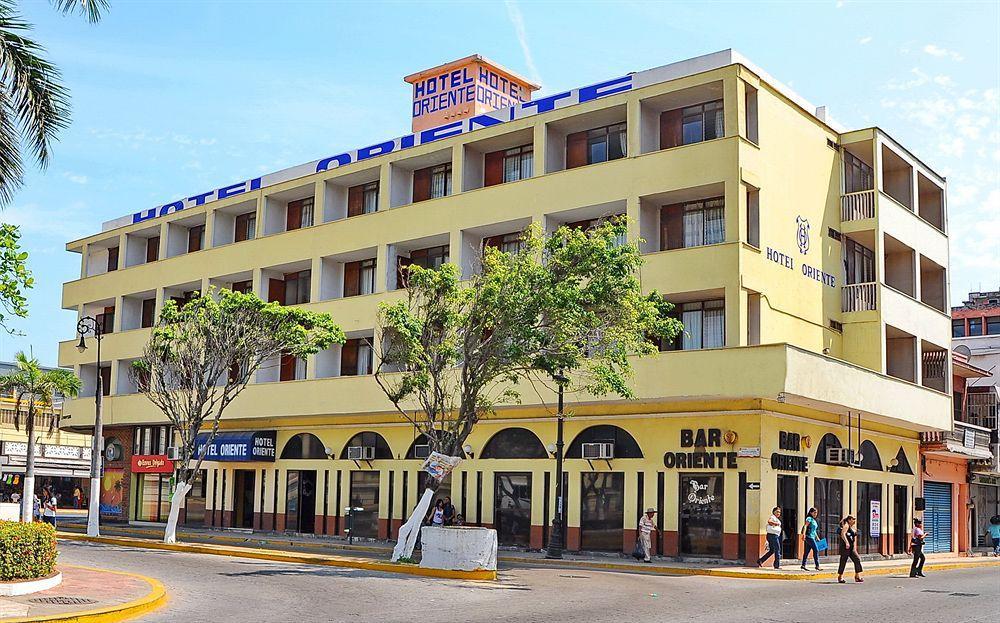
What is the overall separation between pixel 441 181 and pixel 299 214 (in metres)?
7.63

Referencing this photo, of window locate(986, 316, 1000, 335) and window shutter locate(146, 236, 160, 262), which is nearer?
window shutter locate(146, 236, 160, 262)

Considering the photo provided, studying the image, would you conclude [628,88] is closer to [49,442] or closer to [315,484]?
[315,484]

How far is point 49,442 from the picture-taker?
8275 cm

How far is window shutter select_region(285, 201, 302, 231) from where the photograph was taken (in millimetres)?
44938

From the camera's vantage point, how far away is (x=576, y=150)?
1443 inches

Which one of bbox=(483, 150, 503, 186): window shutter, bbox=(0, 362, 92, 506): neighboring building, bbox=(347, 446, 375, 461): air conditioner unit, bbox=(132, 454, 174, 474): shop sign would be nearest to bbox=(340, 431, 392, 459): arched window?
bbox=(347, 446, 375, 461): air conditioner unit

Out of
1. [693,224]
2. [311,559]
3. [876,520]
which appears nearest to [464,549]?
[311,559]

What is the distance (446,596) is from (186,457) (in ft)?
54.1

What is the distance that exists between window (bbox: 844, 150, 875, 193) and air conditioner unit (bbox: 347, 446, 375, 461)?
1871 centimetres

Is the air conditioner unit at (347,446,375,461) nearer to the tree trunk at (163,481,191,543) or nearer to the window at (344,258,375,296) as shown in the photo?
the window at (344,258,375,296)

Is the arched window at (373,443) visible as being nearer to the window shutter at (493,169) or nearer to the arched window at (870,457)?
the window shutter at (493,169)

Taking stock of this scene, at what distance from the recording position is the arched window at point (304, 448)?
42.5 metres

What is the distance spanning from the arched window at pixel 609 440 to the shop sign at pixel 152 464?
20.5 m

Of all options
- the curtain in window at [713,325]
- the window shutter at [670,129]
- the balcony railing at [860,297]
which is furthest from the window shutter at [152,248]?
the balcony railing at [860,297]
